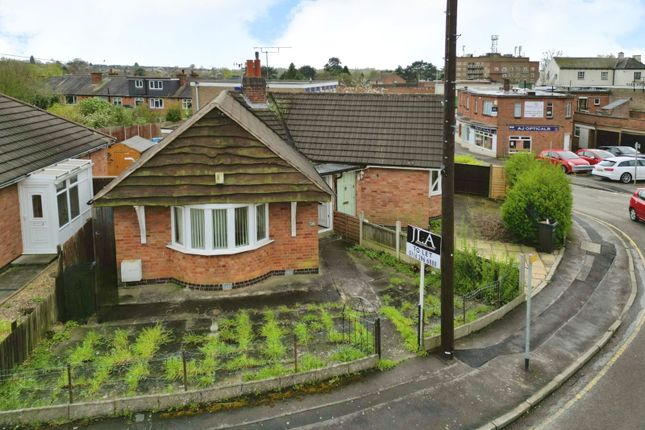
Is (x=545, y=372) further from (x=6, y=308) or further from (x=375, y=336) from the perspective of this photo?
(x=6, y=308)

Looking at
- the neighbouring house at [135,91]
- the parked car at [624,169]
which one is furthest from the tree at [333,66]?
the parked car at [624,169]

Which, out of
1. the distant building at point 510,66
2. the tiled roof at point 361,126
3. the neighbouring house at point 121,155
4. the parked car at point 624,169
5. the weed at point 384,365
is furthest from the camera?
the distant building at point 510,66

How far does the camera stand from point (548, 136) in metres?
45.1

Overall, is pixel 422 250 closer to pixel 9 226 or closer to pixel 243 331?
pixel 243 331

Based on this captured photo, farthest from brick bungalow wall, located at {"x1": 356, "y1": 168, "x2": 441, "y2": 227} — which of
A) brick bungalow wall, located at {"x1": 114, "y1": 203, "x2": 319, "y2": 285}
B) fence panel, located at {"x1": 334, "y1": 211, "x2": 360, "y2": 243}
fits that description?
brick bungalow wall, located at {"x1": 114, "y1": 203, "x2": 319, "y2": 285}

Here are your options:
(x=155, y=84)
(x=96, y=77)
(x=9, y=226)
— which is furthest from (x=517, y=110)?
(x=96, y=77)

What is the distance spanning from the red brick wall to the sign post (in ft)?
36.7

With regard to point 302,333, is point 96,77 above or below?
above

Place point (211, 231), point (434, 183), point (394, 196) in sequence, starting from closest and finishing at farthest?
point (211, 231) → point (394, 196) → point (434, 183)

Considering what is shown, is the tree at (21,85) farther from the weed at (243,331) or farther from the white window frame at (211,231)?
the weed at (243,331)

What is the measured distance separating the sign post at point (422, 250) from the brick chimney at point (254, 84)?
12492 mm

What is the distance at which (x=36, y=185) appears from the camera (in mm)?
16547

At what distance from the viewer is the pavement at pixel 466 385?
9375mm

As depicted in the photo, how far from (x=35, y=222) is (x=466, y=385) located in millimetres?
13098
